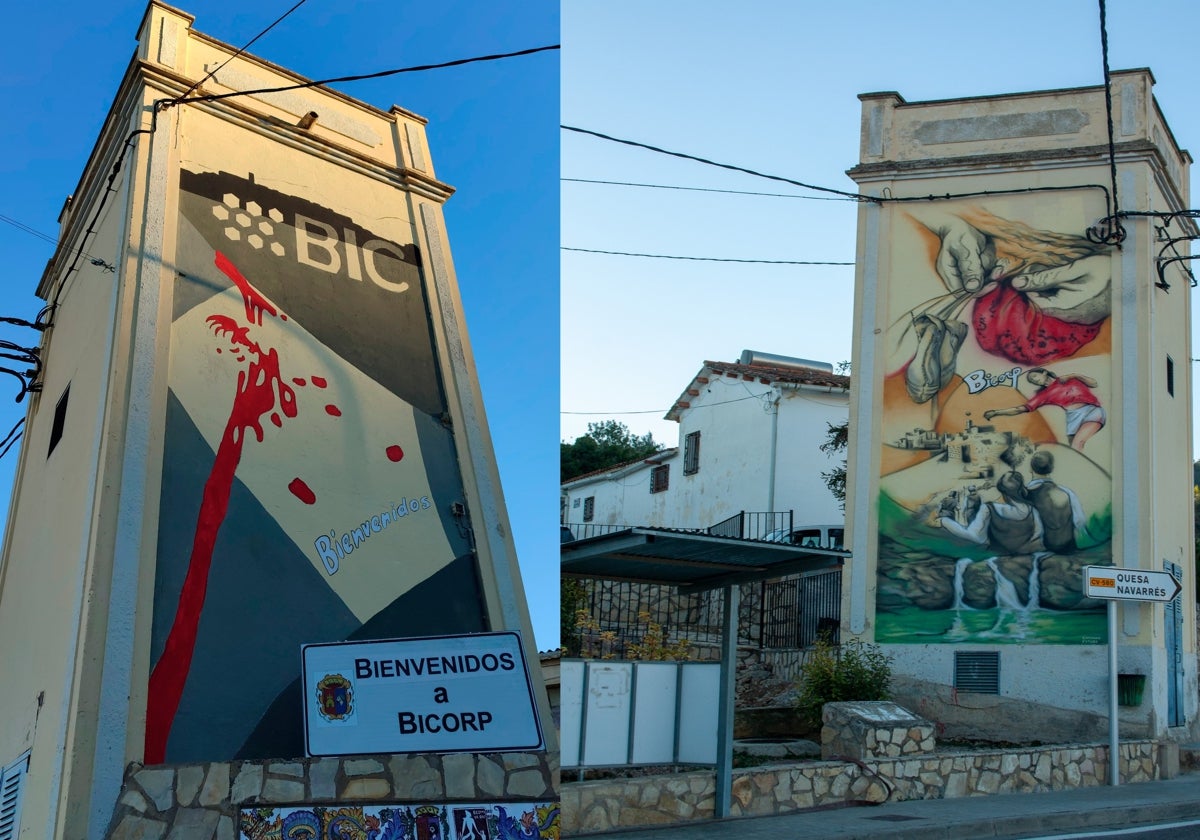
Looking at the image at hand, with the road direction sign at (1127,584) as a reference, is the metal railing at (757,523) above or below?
above

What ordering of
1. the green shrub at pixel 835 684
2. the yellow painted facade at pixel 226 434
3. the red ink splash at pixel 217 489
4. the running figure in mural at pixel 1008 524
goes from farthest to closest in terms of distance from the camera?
the running figure in mural at pixel 1008 524, the green shrub at pixel 835 684, the yellow painted facade at pixel 226 434, the red ink splash at pixel 217 489

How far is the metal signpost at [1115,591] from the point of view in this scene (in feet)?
47.6

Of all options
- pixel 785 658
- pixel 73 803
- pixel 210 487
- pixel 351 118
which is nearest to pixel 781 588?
pixel 785 658

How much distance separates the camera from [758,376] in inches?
1155

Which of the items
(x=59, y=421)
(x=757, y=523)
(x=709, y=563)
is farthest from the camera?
(x=757, y=523)

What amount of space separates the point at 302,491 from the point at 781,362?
23580mm

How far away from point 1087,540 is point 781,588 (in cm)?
530

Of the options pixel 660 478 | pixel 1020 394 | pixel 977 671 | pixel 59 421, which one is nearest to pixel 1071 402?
pixel 1020 394

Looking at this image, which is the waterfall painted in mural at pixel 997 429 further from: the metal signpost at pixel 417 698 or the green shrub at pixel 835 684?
the metal signpost at pixel 417 698

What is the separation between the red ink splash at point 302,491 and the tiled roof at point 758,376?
18522 mm

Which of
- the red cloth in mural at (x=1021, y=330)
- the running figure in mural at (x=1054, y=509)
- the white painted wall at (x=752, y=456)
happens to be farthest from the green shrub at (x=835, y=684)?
the white painted wall at (x=752, y=456)

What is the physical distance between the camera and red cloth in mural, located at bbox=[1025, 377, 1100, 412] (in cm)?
1764
